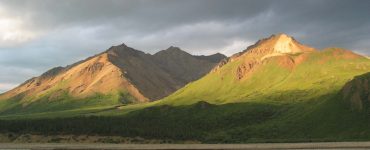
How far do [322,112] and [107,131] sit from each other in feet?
276

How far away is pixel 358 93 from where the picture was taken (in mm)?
165000

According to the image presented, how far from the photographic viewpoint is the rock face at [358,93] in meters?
158

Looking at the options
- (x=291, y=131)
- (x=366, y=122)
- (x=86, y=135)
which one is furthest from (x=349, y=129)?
(x=86, y=135)

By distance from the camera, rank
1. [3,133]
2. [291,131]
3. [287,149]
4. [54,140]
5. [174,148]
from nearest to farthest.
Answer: [287,149]
[174,148]
[54,140]
[3,133]
[291,131]

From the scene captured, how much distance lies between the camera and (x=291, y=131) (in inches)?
6467

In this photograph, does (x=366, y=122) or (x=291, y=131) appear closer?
(x=366, y=122)

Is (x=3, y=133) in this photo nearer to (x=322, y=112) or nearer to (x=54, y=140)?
(x=54, y=140)

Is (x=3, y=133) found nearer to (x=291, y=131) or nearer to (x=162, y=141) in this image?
(x=162, y=141)

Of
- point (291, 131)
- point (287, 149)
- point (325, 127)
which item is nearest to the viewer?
point (287, 149)

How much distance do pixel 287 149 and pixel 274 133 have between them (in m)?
75.1

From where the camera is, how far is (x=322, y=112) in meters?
173

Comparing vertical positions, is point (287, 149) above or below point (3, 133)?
below

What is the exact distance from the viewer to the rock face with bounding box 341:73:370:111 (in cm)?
15850

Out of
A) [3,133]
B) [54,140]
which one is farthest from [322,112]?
[3,133]
